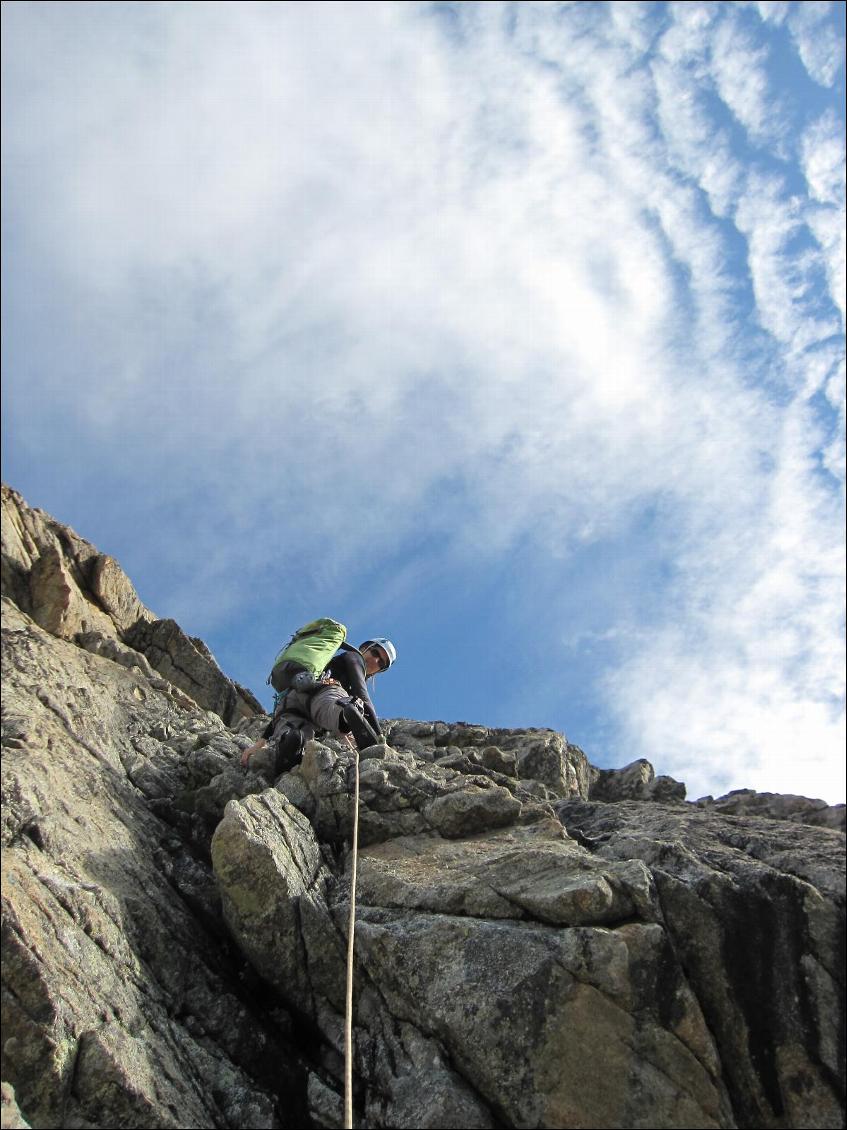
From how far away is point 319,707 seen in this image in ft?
46.3

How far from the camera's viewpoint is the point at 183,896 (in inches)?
400

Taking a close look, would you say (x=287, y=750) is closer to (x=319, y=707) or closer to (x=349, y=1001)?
(x=319, y=707)

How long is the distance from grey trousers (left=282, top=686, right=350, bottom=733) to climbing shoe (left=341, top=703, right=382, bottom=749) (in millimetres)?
114

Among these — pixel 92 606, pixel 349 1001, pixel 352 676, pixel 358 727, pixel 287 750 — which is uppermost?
pixel 92 606

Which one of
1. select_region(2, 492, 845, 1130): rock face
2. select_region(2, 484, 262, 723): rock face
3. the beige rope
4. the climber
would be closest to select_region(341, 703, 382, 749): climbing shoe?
Answer: the climber

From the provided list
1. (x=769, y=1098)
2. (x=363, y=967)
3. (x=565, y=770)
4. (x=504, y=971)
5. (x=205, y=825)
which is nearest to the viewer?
(x=769, y=1098)

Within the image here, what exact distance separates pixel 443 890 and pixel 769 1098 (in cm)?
352

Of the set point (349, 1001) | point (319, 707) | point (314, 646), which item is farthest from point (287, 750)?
point (349, 1001)

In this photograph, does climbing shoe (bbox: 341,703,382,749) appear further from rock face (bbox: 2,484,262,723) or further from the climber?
rock face (bbox: 2,484,262,723)

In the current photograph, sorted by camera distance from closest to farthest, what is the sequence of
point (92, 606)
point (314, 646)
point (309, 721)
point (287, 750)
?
point (287, 750)
point (309, 721)
point (314, 646)
point (92, 606)

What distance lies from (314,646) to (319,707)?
142 centimetres

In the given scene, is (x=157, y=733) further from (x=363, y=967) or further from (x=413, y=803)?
(x=363, y=967)

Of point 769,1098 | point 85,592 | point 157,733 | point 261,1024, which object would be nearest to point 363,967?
point 261,1024

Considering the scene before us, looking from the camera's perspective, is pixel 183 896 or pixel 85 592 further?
pixel 85 592
